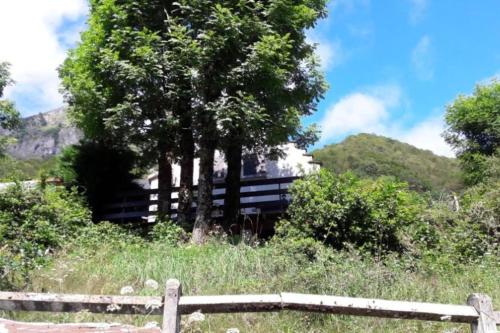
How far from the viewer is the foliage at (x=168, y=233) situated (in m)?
10.5

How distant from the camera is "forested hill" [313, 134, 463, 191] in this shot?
52.7 m

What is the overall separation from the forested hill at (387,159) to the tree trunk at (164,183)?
36195mm

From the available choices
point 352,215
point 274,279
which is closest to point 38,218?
point 274,279

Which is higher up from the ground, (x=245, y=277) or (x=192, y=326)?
(x=245, y=277)

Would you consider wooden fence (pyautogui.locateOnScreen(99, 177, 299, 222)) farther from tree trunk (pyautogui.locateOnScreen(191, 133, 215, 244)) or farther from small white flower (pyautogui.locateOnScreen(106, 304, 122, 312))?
small white flower (pyautogui.locateOnScreen(106, 304, 122, 312))

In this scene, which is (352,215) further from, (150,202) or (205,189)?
(150,202)

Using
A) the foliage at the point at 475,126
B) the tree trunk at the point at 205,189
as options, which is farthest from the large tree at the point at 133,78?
the foliage at the point at 475,126

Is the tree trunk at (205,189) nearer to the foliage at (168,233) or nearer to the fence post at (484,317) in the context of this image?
the foliage at (168,233)

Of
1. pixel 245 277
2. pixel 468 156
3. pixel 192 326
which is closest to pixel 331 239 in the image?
pixel 245 277

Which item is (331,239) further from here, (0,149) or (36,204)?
(0,149)

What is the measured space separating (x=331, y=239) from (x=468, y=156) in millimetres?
19643

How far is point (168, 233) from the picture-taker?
35.2 feet

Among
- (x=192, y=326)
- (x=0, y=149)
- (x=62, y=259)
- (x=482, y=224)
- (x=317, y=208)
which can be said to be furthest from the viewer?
(x=0, y=149)

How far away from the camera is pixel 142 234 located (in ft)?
38.8
